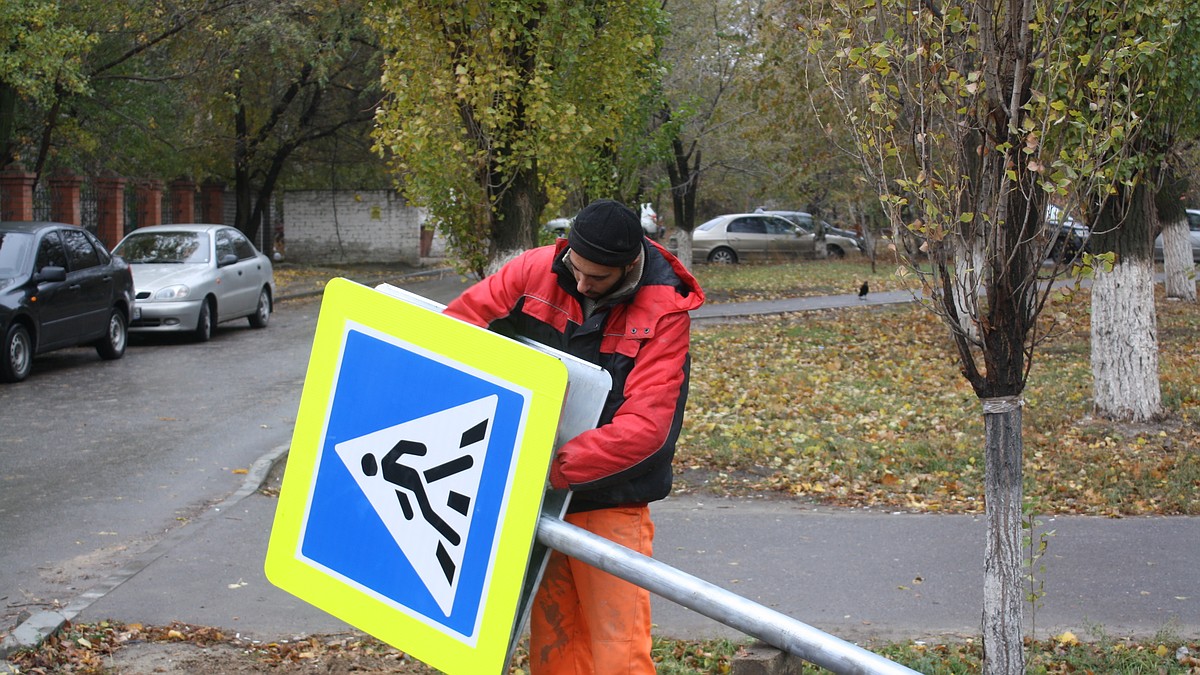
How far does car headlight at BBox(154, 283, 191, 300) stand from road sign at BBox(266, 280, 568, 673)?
14578 millimetres

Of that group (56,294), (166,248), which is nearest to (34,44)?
(166,248)

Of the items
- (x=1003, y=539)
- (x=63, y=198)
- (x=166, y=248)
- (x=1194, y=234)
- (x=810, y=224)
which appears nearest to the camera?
(x=1003, y=539)

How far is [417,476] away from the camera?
2469 millimetres

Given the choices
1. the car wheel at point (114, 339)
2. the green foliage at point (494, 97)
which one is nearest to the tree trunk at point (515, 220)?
the green foliage at point (494, 97)

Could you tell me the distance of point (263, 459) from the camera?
9.19 meters

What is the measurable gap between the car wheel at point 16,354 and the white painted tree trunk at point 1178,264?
19.2 metres

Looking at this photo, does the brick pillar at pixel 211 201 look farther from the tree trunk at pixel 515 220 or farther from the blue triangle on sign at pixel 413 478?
the blue triangle on sign at pixel 413 478

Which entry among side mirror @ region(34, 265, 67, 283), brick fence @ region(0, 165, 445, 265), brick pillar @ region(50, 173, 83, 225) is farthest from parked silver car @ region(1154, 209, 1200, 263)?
side mirror @ region(34, 265, 67, 283)

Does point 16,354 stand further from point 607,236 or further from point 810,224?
point 810,224

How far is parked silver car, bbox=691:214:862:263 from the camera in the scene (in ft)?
124

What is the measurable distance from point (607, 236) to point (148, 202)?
2805 centimetres

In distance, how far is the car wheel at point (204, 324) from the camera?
16.7 m

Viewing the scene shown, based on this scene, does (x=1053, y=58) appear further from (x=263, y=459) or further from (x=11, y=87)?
(x=11, y=87)

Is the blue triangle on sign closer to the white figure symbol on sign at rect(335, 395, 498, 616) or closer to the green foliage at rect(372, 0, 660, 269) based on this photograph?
the white figure symbol on sign at rect(335, 395, 498, 616)
